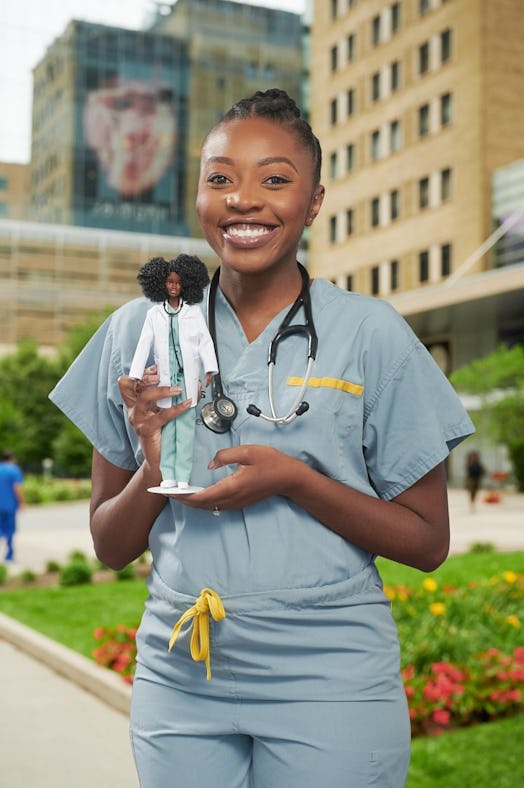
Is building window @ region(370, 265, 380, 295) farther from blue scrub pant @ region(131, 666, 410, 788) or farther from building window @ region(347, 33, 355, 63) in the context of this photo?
blue scrub pant @ region(131, 666, 410, 788)

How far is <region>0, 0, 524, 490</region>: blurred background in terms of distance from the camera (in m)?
47.0

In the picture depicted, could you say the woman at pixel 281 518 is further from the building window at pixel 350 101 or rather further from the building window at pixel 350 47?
the building window at pixel 350 47

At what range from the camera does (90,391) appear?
2119mm

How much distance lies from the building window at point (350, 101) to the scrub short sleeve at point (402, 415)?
56716 mm

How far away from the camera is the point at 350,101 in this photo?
56.8m

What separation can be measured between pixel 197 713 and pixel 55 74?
8102cm

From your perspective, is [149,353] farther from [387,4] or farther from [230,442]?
[387,4]

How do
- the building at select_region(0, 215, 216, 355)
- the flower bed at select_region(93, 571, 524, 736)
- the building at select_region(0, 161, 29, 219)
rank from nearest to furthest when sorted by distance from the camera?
the flower bed at select_region(93, 571, 524, 736) < the building at select_region(0, 215, 216, 355) < the building at select_region(0, 161, 29, 219)

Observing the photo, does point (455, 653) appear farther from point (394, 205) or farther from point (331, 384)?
point (394, 205)

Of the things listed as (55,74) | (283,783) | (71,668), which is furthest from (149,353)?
(55,74)

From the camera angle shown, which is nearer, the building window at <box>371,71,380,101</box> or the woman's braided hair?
the woman's braided hair

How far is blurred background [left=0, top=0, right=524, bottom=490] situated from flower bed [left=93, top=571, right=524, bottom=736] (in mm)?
24727

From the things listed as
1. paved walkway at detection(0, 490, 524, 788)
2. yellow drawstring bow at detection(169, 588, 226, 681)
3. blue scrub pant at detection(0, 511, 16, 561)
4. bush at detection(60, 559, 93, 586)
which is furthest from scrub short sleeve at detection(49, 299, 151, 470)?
blue scrub pant at detection(0, 511, 16, 561)

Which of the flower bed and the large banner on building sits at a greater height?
the large banner on building
